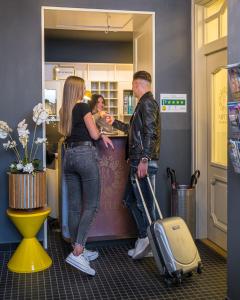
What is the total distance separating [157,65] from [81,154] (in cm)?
133

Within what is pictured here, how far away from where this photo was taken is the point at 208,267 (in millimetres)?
3400

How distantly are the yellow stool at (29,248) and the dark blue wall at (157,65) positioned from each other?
1.54 ft

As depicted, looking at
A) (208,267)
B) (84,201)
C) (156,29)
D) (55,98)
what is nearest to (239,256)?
(208,267)

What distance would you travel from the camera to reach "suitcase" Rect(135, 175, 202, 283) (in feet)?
9.34

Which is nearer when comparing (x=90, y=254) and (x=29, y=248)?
(x=29, y=248)

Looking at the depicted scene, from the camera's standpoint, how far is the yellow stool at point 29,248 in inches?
132

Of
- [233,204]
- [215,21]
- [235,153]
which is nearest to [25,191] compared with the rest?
[233,204]

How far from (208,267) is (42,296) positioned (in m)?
1.36

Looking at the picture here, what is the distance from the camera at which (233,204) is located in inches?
100

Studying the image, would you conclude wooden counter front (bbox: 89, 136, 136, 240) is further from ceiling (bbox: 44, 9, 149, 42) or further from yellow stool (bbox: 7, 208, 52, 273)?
ceiling (bbox: 44, 9, 149, 42)

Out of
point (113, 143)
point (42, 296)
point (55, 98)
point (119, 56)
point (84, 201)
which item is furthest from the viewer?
point (119, 56)

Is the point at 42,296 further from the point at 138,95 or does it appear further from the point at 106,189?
the point at 138,95

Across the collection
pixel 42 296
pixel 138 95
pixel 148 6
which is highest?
pixel 148 6

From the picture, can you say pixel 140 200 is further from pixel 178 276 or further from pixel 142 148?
pixel 178 276
